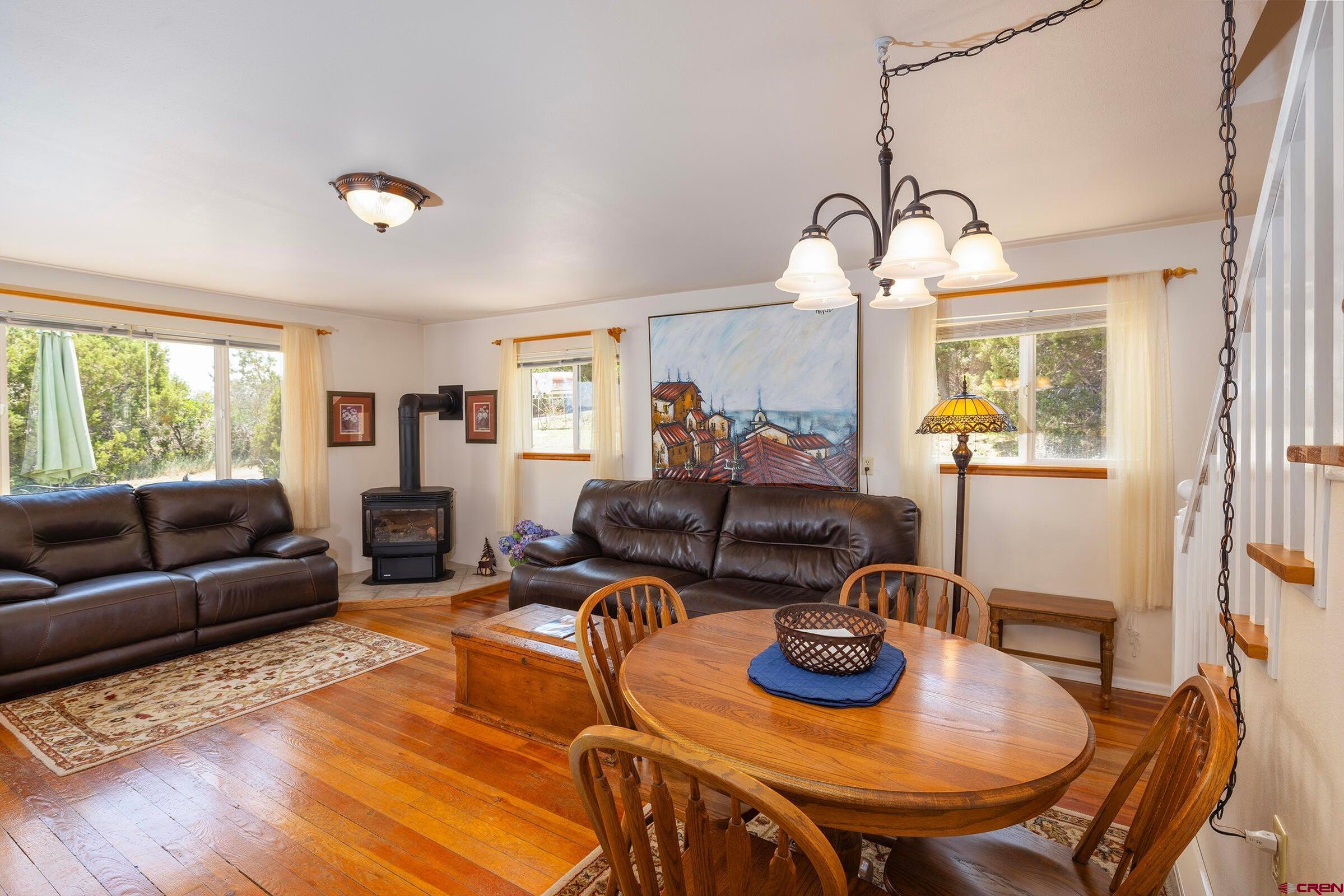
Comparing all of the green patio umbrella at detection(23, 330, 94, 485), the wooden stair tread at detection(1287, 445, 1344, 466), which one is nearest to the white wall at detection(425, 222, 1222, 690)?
the wooden stair tread at detection(1287, 445, 1344, 466)

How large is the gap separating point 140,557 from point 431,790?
3069mm

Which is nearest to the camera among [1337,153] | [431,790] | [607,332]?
[1337,153]

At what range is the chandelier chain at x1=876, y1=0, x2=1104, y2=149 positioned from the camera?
59.9 inches

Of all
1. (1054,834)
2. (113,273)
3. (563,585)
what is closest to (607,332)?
(563,585)

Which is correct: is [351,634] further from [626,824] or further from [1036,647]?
[1036,647]

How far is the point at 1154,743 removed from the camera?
1.29 meters

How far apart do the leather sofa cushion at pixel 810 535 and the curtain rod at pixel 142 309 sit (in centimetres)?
407

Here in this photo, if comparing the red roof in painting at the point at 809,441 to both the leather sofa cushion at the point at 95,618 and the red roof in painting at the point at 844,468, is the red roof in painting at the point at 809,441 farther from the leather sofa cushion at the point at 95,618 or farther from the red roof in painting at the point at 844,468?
the leather sofa cushion at the point at 95,618

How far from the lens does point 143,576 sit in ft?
12.4

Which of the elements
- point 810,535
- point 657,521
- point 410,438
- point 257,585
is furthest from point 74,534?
Result: point 810,535

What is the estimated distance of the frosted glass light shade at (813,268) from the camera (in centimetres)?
168

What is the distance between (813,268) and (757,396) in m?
2.79

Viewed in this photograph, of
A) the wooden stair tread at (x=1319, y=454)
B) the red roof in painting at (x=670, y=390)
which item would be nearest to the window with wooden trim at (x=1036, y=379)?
the red roof in painting at (x=670, y=390)

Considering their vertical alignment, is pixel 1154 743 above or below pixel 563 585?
above
